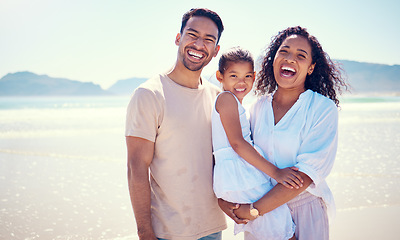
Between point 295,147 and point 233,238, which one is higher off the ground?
point 295,147

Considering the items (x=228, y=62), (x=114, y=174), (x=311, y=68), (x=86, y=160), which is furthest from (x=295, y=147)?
(x=86, y=160)

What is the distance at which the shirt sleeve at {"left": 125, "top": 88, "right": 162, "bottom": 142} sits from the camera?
211 cm

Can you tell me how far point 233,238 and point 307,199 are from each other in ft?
7.45

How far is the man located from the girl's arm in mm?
184

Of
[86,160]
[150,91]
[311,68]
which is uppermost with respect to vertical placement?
[311,68]

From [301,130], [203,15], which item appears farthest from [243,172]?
[203,15]

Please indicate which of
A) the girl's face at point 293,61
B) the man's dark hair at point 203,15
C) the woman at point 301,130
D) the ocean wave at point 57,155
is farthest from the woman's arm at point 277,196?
the ocean wave at point 57,155

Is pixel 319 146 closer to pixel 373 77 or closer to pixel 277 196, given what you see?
pixel 277 196

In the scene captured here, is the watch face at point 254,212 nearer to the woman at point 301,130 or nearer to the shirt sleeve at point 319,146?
the woman at point 301,130

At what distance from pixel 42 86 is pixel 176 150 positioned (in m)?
179

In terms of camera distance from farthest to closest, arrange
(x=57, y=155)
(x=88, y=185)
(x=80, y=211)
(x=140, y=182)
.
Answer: (x=57, y=155)
(x=88, y=185)
(x=80, y=211)
(x=140, y=182)

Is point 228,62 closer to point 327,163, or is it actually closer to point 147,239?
point 327,163

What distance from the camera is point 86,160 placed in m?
8.06

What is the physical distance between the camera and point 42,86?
161 metres
